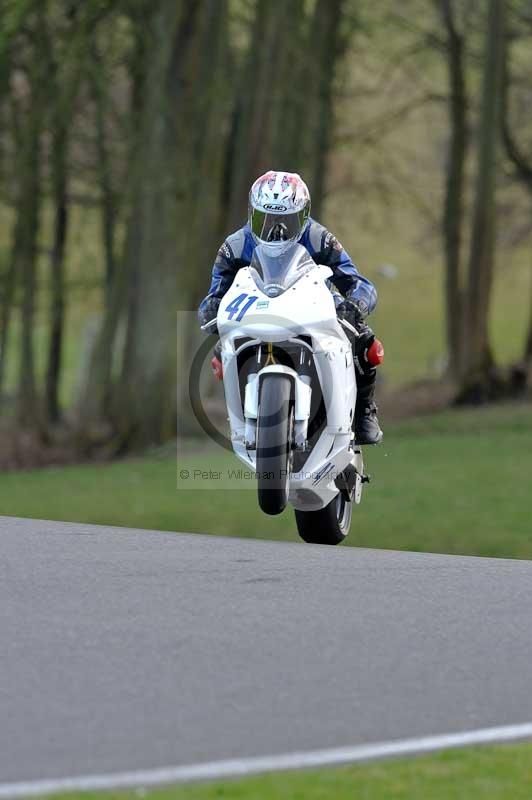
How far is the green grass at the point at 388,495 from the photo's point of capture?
13.4m

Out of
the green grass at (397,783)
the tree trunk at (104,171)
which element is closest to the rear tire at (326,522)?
the green grass at (397,783)

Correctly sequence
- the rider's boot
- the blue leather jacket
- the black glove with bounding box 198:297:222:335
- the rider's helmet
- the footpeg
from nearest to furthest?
the rider's helmet → the blue leather jacket → the black glove with bounding box 198:297:222:335 → the footpeg → the rider's boot

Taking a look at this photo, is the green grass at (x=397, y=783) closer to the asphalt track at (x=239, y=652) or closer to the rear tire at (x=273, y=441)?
the asphalt track at (x=239, y=652)

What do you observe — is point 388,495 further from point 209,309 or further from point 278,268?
point 278,268

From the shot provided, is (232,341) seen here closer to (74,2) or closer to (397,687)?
(397,687)

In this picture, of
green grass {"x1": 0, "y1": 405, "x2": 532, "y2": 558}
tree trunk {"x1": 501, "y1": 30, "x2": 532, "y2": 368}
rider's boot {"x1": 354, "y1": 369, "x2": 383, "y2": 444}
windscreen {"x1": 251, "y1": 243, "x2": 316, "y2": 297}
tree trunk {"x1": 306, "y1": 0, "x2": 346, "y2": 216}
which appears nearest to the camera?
windscreen {"x1": 251, "y1": 243, "x2": 316, "y2": 297}

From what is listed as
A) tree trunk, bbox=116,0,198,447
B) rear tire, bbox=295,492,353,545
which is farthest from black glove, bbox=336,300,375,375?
tree trunk, bbox=116,0,198,447

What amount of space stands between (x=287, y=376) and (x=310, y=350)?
29cm

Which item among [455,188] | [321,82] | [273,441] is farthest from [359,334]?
[455,188]

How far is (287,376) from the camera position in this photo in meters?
9.16

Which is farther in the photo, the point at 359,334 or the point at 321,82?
the point at 321,82

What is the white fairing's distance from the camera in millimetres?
9242

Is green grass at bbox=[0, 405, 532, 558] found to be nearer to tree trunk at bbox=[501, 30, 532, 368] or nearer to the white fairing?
the white fairing

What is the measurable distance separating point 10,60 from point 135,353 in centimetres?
445
